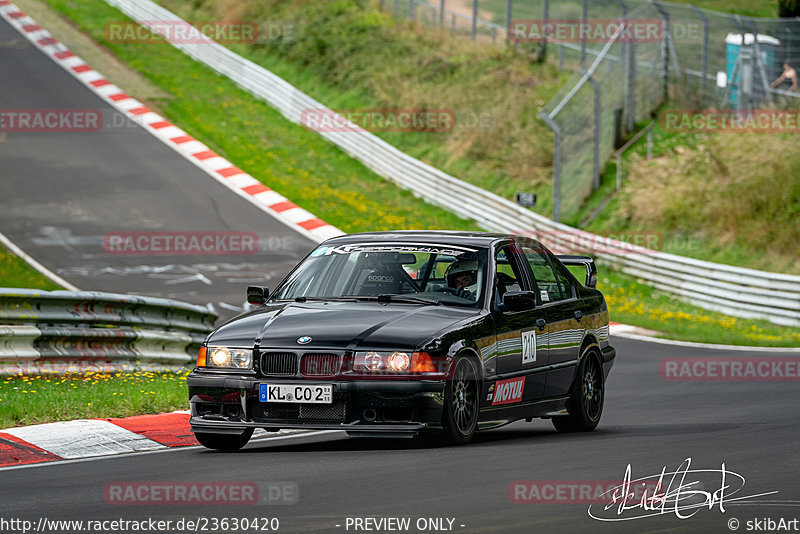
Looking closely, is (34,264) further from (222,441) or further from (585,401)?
(222,441)

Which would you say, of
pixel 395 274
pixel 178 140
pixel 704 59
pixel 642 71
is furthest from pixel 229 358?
pixel 178 140

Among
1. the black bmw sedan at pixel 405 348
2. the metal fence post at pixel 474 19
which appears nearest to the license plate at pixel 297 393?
the black bmw sedan at pixel 405 348

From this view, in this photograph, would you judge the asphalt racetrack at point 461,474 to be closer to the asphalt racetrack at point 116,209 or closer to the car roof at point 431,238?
the car roof at point 431,238

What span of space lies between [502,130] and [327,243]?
22.1 meters

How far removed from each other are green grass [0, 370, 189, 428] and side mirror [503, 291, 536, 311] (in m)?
3.19

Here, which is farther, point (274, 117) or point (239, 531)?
point (274, 117)

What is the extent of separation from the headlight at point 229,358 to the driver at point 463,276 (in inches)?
67.9

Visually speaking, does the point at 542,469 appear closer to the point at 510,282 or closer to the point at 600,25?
the point at 510,282

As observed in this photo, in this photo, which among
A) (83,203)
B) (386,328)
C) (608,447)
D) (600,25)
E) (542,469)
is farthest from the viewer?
(600,25)

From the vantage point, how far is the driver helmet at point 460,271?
9.70m

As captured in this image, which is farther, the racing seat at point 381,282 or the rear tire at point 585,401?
the rear tire at point 585,401

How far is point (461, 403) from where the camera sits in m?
8.81

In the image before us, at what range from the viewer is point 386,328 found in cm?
868

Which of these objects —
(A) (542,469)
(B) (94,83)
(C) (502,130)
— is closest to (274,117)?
(B) (94,83)
